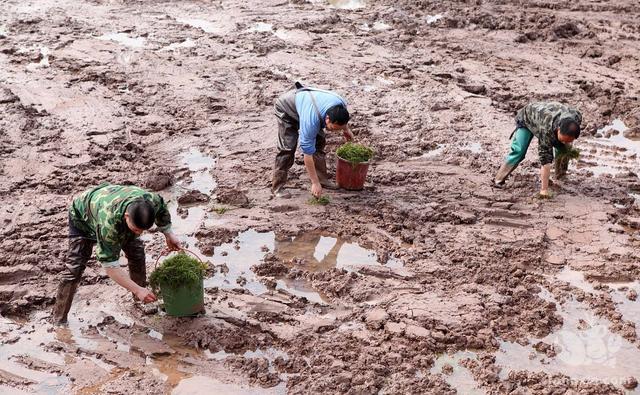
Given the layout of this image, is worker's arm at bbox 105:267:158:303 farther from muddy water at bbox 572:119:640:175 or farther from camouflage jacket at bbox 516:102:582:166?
muddy water at bbox 572:119:640:175

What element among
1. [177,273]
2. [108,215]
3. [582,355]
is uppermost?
[108,215]

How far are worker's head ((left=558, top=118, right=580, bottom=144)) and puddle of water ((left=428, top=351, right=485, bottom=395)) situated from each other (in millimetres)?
2611

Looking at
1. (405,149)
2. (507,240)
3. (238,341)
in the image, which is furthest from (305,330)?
(405,149)

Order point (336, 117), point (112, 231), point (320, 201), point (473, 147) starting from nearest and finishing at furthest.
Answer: point (112, 231) < point (336, 117) < point (320, 201) < point (473, 147)

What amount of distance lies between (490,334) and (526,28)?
27.7 feet

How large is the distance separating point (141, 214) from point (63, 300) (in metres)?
1.40

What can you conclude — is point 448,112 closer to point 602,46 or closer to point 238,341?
point 602,46

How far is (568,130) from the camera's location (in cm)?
686

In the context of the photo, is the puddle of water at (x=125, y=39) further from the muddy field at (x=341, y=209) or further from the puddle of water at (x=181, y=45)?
the puddle of water at (x=181, y=45)

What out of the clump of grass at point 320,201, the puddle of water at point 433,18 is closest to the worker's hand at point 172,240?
the clump of grass at point 320,201

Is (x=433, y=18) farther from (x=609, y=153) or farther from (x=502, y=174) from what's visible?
(x=502, y=174)

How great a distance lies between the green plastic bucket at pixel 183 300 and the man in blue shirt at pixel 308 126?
1.90 m

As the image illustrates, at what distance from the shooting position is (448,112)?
9.69m

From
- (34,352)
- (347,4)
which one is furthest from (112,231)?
(347,4)
